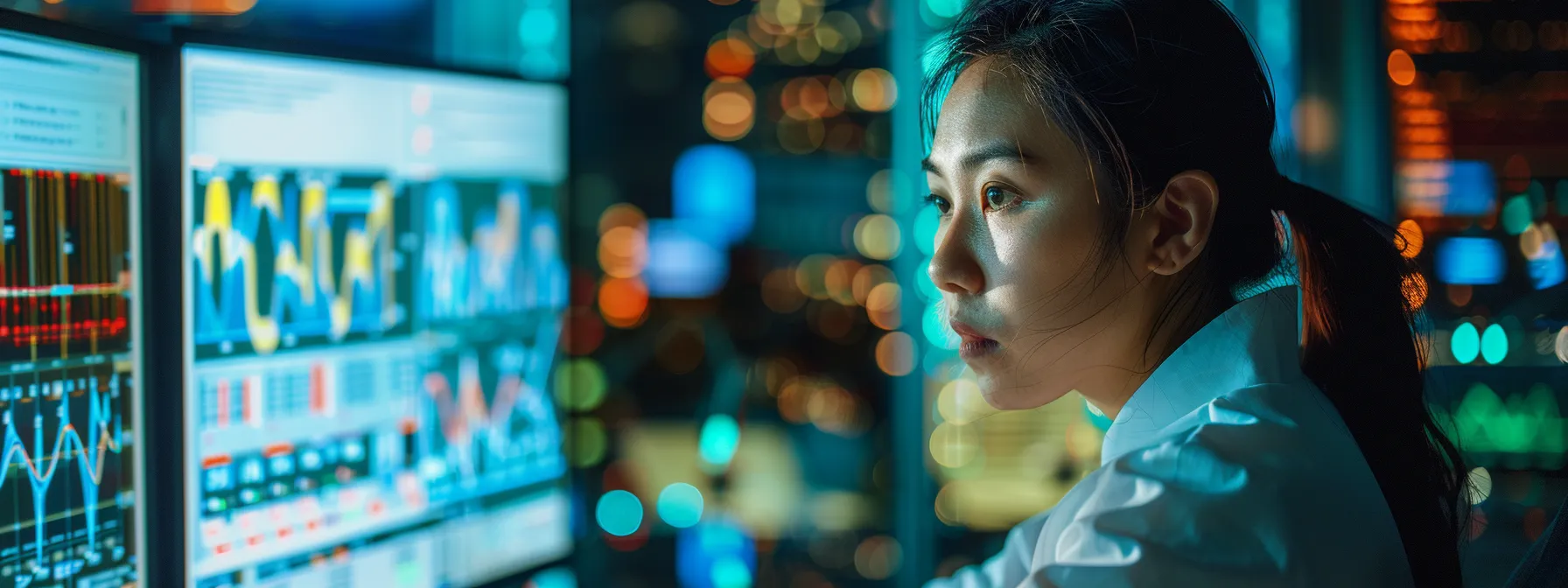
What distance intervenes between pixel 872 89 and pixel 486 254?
1.97 m

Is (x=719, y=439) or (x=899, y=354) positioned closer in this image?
(x=899, y=354)

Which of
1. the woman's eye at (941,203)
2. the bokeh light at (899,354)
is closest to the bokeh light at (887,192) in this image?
the bokeh light at (899,354)

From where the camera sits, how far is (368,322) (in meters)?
1.10

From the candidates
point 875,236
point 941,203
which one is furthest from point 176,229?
point 875,236

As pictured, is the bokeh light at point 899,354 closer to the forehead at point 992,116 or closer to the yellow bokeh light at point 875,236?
the yellow bokeh light at point 875,236

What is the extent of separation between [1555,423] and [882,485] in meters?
1.56

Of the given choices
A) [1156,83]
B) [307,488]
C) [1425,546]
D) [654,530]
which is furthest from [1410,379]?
[654,530]

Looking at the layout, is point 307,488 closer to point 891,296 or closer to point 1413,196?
point 891,296

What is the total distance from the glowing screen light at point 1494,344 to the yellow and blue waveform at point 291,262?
2155 mm

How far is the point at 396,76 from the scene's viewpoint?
1.11m

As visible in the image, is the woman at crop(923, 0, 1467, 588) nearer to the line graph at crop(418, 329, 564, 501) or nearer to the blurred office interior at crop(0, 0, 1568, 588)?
the line graph at crop(418, 329, 564, 501)

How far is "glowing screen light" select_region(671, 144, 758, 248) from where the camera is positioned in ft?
10.7

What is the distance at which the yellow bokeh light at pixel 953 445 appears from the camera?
2795mm

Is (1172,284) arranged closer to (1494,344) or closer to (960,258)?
(960,258)
